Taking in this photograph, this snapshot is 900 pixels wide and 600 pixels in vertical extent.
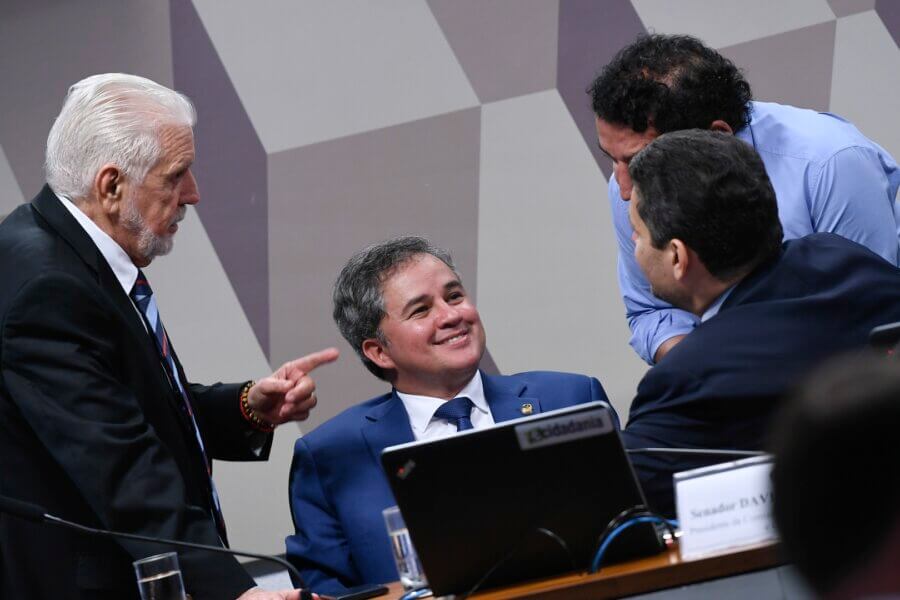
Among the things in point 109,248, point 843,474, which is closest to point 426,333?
point 109,248

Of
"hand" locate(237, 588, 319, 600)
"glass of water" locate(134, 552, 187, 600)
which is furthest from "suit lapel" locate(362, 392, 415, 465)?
"glass of water" locate(134, 552, 187, 600)

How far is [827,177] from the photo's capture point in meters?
2.52

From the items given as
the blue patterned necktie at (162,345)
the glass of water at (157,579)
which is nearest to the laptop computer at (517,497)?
the glass of water at (157,579)

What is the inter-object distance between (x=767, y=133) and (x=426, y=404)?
0.94 m

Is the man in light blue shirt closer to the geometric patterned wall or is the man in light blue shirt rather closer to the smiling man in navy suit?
the smiling man in navy suit

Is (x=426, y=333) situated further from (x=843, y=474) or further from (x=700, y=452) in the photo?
(x=843, y=474)

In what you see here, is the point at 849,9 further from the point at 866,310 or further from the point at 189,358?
the point at 189,358

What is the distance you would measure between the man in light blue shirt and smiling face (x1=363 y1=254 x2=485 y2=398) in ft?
1.44

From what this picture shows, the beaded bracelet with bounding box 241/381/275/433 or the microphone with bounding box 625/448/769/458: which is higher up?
the beaded bracelet with bounding box 241/381/275/433

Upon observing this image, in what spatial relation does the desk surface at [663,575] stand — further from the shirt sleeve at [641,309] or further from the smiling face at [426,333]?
the shirt sleeve at [641,309]

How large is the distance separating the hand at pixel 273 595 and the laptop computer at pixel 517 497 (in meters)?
0.34

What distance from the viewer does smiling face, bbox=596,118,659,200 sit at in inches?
101

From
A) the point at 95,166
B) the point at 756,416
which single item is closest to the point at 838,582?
the point at 756,416

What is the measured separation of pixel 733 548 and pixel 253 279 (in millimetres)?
2743
